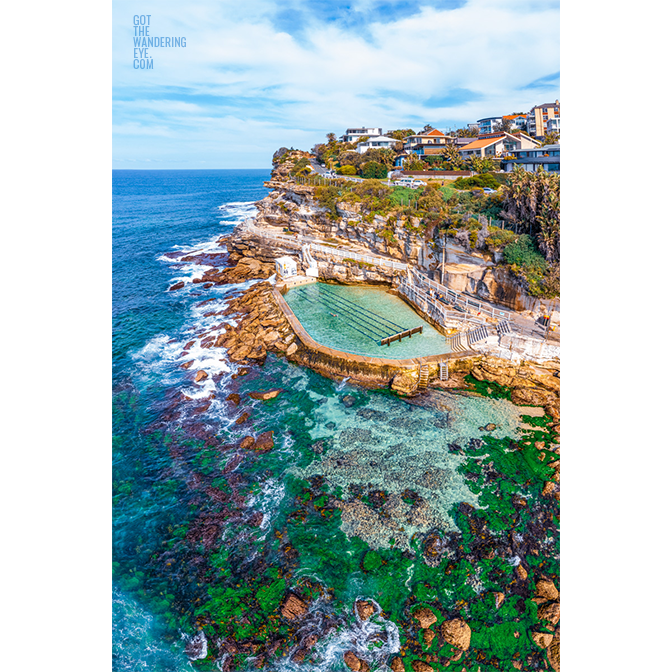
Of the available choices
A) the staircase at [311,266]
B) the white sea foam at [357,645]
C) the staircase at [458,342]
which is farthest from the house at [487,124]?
the white sea foam at [357,645]

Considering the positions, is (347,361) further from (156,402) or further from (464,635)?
(464,635)

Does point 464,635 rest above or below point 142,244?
below

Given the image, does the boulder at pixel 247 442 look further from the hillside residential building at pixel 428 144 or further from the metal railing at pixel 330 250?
the hillside residential building at pixel 428 144

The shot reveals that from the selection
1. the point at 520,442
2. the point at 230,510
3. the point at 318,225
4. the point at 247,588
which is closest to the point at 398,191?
the point at 318,225

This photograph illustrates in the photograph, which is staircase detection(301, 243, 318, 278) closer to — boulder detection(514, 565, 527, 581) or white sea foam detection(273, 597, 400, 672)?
boulder detection(514, 565, 527, 581)

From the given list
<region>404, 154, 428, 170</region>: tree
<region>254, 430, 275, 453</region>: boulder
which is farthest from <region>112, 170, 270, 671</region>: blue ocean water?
<region>404, 154, 428, 170</region>: tree

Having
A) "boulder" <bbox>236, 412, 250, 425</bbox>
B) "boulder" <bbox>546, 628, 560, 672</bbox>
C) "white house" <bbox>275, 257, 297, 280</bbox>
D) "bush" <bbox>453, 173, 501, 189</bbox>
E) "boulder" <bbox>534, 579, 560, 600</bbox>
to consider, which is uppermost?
"bush" <bbox>453, 173, 501, 189</bbox>
